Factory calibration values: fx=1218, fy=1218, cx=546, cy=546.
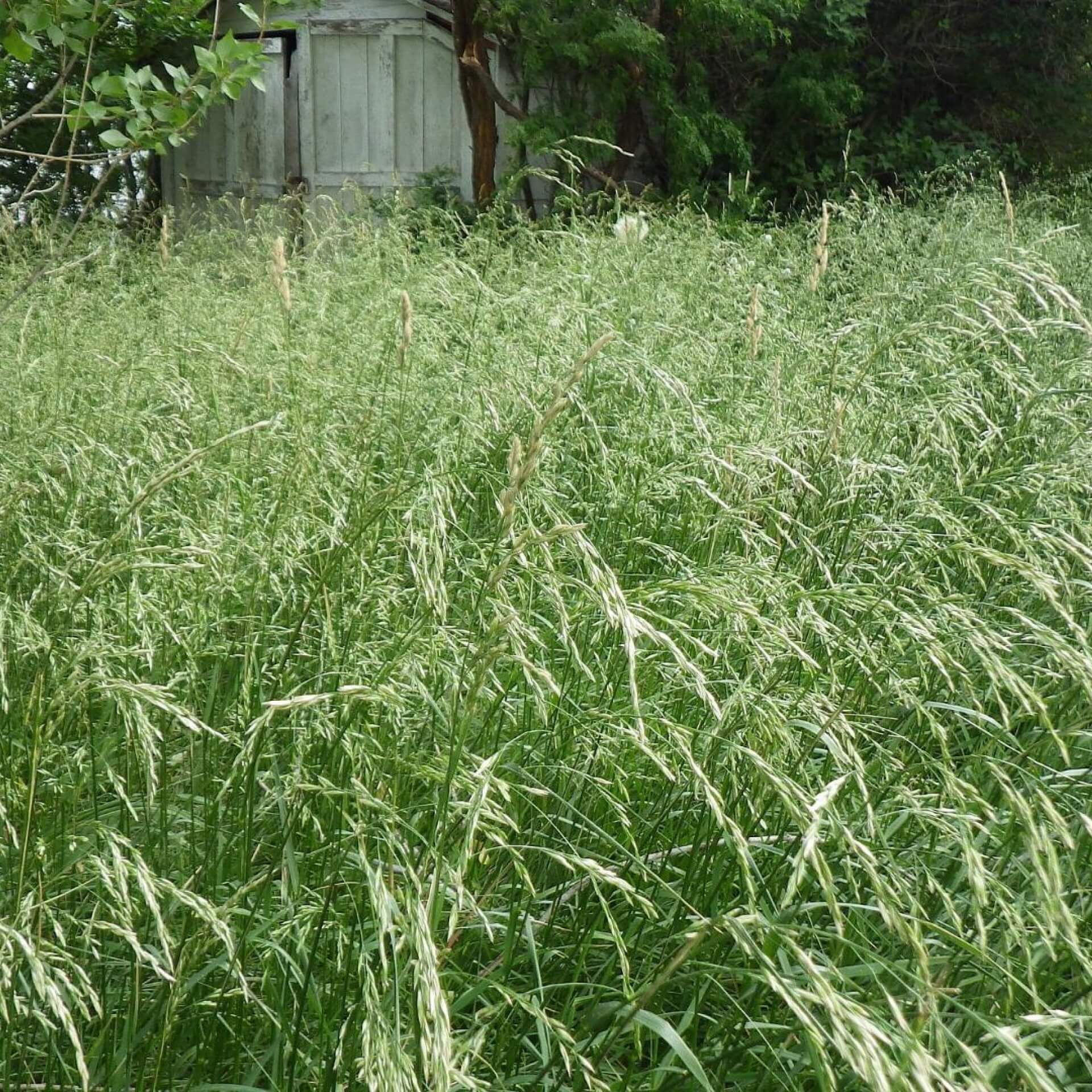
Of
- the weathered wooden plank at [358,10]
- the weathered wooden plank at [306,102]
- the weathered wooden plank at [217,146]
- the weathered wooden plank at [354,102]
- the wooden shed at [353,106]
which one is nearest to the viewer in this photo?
the weathered wooden plank at [358,10]

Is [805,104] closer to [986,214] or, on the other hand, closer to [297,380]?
[986,214]

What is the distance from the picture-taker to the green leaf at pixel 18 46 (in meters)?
2.29

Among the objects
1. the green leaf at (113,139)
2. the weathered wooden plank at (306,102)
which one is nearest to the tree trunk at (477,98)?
the weathered wooden plank at (306,102)

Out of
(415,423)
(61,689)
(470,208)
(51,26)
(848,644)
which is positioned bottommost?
(470,208)

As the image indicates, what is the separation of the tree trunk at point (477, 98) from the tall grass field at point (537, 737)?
7.78 meters

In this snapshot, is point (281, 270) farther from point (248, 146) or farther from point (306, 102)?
point (248, 146)

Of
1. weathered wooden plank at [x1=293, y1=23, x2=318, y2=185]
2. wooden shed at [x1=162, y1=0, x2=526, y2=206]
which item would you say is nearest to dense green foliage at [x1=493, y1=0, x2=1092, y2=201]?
wooden shed at [x1=162, y1=0, x2=526, y2=206]

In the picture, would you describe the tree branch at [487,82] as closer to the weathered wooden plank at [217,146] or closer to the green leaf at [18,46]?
the weathered wooden plank at [217,146]

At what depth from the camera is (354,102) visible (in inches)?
473

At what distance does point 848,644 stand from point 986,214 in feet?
20.3

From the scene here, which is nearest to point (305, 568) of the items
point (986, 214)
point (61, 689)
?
point (61, 689)

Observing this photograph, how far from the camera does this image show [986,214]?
23.3 feet

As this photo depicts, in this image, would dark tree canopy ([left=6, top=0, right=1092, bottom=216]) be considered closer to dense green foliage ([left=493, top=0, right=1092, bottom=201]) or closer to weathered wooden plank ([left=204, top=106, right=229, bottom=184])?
dense green foliage ([left=493, top=0, right=1092, bottom=201])

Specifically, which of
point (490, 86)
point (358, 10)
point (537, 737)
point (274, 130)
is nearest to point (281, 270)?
point (537, 737)
